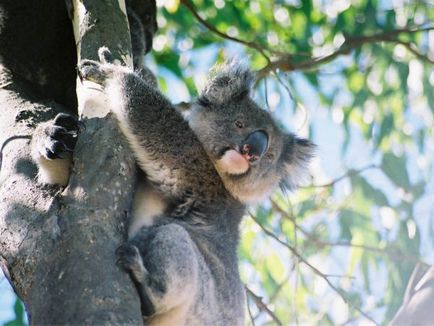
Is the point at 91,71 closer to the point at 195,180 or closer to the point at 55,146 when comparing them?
the point at 55,146

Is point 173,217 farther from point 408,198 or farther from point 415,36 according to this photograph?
point 415,36

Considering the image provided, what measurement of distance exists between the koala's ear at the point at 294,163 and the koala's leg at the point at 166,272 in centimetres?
149

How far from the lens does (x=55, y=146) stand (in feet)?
9.17

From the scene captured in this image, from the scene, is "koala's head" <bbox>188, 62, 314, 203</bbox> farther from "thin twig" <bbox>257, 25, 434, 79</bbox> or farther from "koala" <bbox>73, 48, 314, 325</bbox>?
"thin twig" <bbox>257, 25, 434, 79</bbox>

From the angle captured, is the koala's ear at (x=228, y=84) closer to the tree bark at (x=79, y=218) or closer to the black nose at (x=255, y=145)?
the black nose at (x=255, y=145)

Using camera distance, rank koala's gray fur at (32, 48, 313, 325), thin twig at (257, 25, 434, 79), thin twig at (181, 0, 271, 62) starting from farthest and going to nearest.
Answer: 1. thin twig at (257, 25, 434, 79)
2. thin twig at (181, 0, 271, 62)
3. koala's gray fur at (32, 48, 313, 325)

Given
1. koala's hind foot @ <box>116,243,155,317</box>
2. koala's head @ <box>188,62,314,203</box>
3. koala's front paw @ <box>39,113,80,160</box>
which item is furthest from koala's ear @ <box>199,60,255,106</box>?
koala's hind foot @ <box>116,243,155,317</box>

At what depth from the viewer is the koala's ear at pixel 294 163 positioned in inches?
176

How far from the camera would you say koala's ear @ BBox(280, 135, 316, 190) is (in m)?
4.47

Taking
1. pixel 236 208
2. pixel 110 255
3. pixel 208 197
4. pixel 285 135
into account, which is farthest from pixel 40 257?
pixel 285 135

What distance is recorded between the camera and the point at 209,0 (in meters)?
5.53

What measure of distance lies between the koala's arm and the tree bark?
141mm

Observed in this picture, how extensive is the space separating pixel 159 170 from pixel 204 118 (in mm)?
977

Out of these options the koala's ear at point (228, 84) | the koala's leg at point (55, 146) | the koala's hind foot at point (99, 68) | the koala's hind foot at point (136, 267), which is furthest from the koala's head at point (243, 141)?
the koala's hind foot at point (136, 267)
